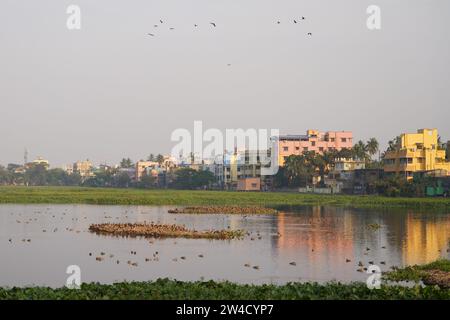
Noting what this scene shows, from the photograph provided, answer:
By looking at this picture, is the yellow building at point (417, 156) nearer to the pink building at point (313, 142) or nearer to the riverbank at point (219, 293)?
the pink building at point (313, 142)

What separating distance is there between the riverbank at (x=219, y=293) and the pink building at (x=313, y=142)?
376 ft

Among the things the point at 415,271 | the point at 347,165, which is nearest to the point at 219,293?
the point at 415,271

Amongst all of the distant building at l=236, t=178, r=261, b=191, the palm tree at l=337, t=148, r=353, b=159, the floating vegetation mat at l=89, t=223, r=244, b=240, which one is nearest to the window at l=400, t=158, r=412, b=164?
the palm tree at l=337, t=148, r=353, b=159

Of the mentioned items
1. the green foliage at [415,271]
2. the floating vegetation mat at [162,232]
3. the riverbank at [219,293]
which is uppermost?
the riverbank at [219,293]

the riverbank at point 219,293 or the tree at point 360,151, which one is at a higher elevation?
the tree at point 360,151

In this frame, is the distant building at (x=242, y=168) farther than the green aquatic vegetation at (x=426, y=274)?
Yes

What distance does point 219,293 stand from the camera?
18.9 meters

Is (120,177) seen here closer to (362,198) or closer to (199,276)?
(362,198)

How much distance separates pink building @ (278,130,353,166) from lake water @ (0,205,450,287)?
3087 inches

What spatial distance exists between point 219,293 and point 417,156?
260 ft

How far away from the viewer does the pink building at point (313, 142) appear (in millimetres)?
135000

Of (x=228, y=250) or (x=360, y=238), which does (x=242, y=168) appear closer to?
(x=360, y=238)

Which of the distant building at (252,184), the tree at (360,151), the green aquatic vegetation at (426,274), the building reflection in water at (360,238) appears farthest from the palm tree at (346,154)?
the green aquatic vegetation at (426,274)
